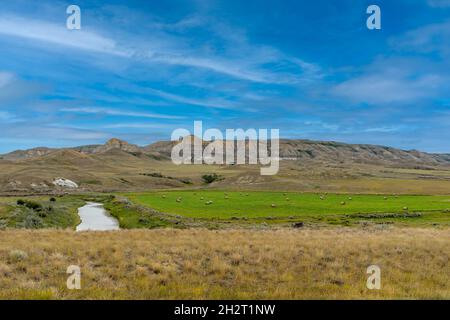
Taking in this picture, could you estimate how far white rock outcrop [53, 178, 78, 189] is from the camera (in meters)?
141

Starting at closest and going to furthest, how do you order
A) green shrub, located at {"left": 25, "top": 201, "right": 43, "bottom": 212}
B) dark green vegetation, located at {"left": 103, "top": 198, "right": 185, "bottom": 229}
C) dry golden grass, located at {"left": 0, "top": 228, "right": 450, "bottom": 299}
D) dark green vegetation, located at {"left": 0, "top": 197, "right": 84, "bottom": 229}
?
dry golden grass, located at {"left": 0, "top": 228, "right": 450, "bottom": 299}, dark green vegetation, located at {"left": 0, "top": 197, "right": 84, "bottom": 229}, dark green vegetation, located at {"left": 103, "top": 198, "right": 185, "bottom": 229}, green shrub, located at {"left": 25, "top": 201, "right": 43, "bottom": 212}

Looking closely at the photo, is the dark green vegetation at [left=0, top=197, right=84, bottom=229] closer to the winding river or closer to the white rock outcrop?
the winding river

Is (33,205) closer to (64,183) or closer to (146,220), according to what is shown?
(146,220)

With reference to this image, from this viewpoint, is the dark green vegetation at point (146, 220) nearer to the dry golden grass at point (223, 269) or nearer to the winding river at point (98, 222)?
the winding river at point (98, 222)

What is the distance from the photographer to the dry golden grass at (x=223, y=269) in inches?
512

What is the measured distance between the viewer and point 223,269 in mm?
16047

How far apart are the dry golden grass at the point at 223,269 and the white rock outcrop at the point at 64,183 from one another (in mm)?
126945

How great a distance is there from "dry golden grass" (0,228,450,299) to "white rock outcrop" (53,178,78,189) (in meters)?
127

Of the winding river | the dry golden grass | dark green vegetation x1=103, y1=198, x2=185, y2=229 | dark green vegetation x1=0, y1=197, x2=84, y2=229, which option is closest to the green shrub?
dark green vegetation x1=0, y1=197, x2=84, y2=229

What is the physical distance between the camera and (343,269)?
1656cm

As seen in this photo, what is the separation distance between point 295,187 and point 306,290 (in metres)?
112

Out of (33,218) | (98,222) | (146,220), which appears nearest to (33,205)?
A: (98,222)
